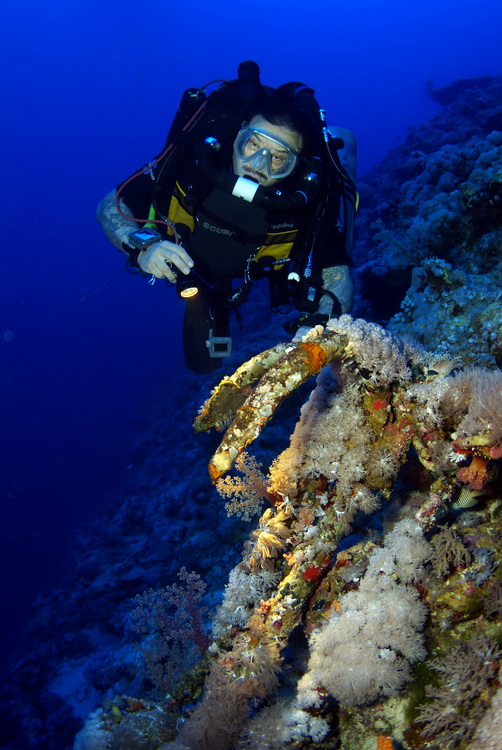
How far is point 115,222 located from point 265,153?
76.8 inches

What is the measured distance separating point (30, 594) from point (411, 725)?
17.9m

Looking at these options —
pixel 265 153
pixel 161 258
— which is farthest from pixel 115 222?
pixel 265 153

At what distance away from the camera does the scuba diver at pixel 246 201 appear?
→ 4.04m

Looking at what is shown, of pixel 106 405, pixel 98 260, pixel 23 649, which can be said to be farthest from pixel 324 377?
pixel 98 260

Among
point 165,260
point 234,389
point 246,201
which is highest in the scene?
point 246,201

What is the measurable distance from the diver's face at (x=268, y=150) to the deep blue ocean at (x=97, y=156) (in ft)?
50.5

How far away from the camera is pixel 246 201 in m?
4.00

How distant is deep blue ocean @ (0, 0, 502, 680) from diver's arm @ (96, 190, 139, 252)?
14.0m

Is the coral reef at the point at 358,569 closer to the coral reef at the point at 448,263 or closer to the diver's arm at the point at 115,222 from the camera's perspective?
the coral reef at the point at 448,263

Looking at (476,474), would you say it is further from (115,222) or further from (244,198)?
(115,222)

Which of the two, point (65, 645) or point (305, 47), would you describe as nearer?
point (65, 645)

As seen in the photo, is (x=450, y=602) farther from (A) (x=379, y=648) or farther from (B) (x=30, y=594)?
(B) (x=30, y=594)

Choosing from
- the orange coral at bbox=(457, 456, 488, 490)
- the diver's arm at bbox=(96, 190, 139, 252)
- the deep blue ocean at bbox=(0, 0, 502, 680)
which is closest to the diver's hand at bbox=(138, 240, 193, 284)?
the diver's arm at bbox=(96, 190, 139, 252)

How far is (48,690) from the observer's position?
841cm
